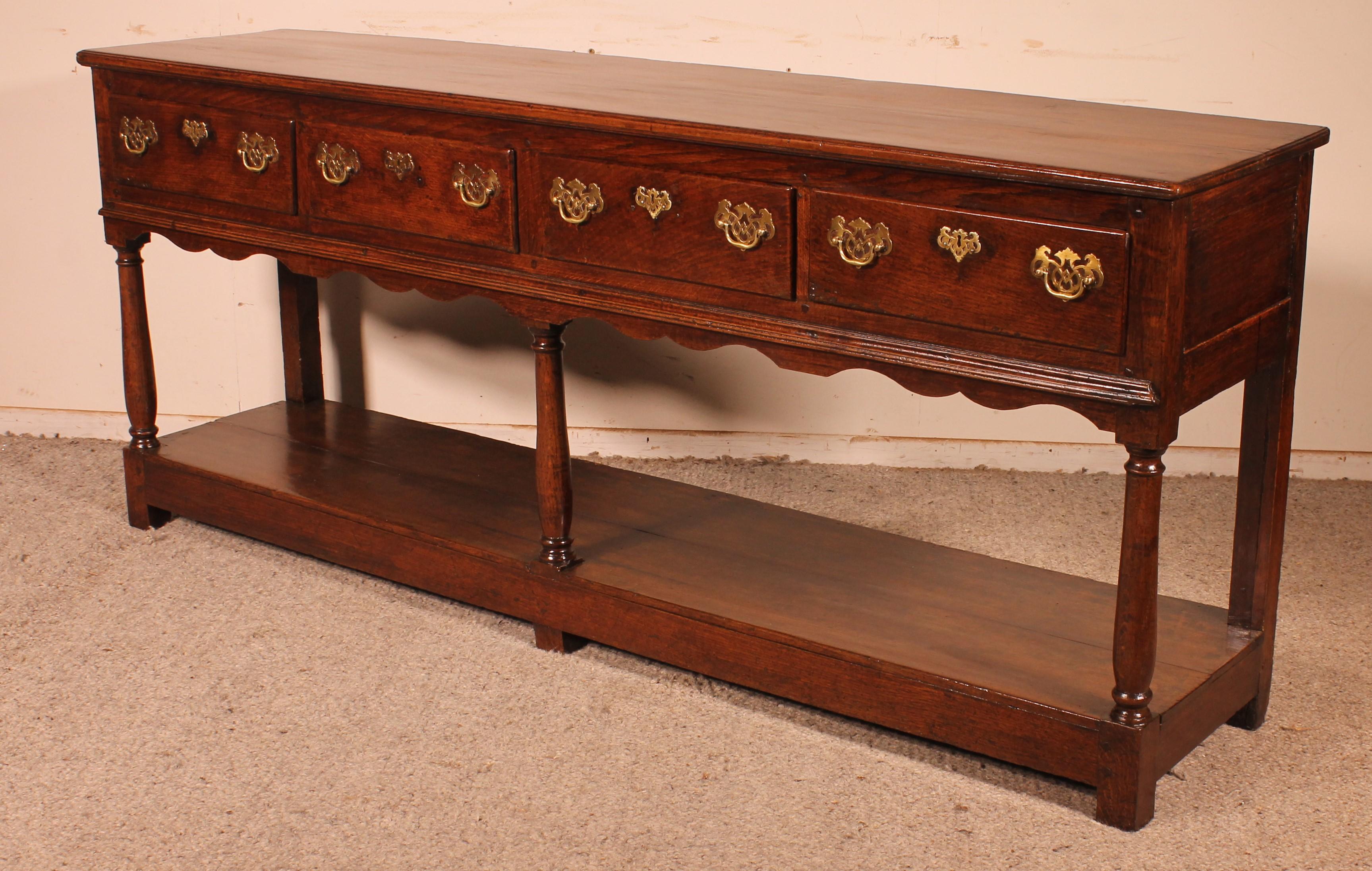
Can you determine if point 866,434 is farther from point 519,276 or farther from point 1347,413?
point 519,276

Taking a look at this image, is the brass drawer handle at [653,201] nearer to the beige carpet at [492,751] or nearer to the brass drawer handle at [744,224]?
the brass drawer handle at [744,224]

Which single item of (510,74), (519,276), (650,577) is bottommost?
(650,577)

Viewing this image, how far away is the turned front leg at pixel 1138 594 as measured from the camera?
229 cm

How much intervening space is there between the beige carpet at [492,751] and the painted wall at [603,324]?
0.72 m

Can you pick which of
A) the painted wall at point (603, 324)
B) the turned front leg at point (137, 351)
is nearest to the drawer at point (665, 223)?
the turned front leg at point (137, 351)

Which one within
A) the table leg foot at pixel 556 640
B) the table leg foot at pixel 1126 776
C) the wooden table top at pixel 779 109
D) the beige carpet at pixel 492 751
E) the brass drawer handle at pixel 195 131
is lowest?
the beige carpet at pixel 492 751

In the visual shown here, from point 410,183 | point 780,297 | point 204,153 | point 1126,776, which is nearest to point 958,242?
point 780,297

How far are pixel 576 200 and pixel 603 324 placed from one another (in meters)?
1.47

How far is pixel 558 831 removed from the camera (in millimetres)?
2457

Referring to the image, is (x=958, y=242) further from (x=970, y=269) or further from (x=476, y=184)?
(x=476, y=184)

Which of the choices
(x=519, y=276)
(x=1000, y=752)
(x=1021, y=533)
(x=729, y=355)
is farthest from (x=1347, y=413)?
(x=519, y=276)

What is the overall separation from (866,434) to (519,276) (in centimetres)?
160

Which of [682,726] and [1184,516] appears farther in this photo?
[1184,516]

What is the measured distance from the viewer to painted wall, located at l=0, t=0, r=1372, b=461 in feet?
12.5
